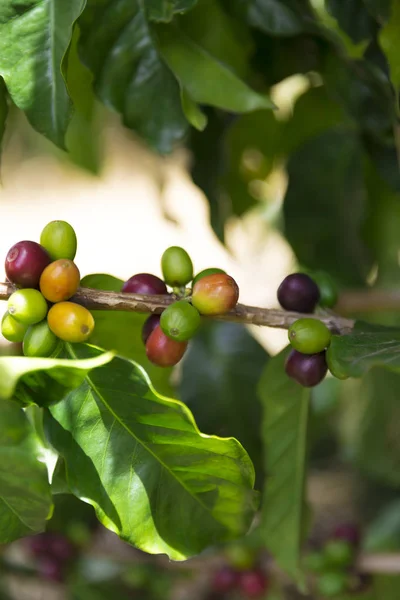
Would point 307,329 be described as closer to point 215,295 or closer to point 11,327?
point 215,295

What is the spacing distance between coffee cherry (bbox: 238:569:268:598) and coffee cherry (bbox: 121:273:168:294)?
3.26ft

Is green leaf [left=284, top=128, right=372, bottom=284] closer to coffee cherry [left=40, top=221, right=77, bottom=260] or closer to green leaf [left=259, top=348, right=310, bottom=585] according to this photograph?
green leaf [left=259, top=348, right=310, bottom=585]

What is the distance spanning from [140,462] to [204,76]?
456 millimetres

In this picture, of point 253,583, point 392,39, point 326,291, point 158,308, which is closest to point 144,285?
point 158,308

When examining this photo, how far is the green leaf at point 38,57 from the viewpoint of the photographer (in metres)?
0.66

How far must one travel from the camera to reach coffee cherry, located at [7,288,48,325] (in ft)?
2.02

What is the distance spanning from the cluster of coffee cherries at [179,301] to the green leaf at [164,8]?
0.25m

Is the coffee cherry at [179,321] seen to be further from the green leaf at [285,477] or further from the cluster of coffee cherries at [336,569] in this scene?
the cluster of coffee cherries at [336,569]

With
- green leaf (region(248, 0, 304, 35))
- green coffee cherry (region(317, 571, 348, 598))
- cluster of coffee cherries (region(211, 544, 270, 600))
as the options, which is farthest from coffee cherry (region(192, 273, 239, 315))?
cluster of coffee cherries (region(211, 544, 270, 600))

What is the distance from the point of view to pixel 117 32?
79 cm

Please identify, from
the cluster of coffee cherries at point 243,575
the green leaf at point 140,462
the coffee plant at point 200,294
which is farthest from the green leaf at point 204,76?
the cluster of coffee cherries at point 243,575

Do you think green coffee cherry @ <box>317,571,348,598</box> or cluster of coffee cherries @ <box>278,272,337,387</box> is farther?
green coffee cherry @ <box>317,571,348,598</box>

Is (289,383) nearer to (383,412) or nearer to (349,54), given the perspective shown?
(349,54)

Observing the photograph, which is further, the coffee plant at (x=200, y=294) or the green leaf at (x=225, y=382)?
the green leaf at (x=225, y=382)
